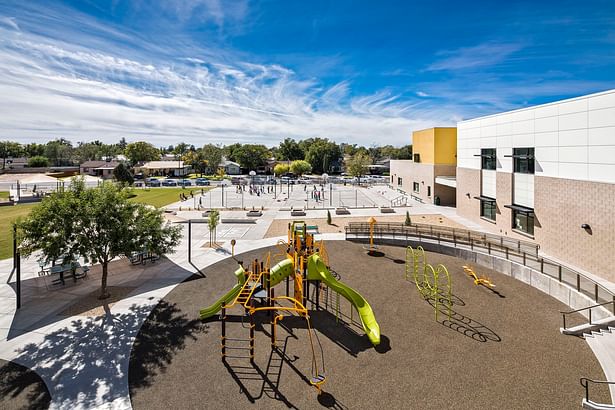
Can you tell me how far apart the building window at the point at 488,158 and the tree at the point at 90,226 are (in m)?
27.3

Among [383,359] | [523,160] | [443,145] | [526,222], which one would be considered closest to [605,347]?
[383,359]

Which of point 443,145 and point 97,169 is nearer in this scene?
point 443,145

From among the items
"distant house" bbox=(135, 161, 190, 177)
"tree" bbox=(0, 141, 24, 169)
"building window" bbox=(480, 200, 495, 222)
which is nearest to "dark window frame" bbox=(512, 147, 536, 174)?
"building window" bbox=(480, 200, 495, 222)

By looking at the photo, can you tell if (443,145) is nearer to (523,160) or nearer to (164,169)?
(523,160)

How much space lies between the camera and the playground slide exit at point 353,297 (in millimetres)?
12117

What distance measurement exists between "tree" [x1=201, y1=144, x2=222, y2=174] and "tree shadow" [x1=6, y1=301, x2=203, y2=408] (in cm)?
9682

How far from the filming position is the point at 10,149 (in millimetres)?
126125

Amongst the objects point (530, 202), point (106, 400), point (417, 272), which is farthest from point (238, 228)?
point (530, 202)

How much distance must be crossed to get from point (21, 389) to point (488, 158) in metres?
33.2

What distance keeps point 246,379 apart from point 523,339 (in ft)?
33.9

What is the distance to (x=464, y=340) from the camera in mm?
12086

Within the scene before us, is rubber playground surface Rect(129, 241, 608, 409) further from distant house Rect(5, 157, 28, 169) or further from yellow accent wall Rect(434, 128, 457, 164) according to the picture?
distant house Rect(5, 157, 28, 169)

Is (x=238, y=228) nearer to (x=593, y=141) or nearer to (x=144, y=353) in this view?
(x=144, y=353)

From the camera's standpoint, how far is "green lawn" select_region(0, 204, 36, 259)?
22.8m
